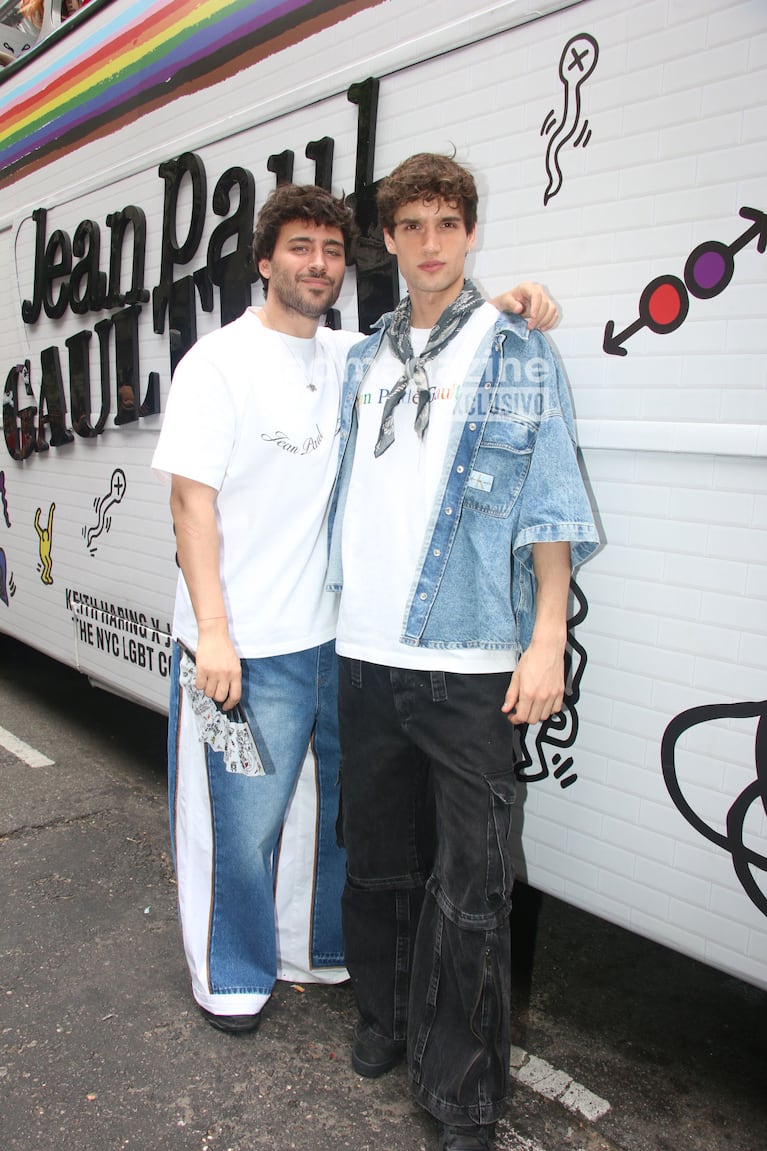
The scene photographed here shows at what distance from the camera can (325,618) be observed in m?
2.27

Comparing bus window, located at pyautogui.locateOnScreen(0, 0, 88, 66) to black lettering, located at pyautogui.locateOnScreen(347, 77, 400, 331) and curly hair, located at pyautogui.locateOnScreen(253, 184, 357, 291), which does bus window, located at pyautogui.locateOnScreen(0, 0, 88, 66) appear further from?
curly hair, located at pyautogui.locateOnScreen(253, 184, 357, 291)

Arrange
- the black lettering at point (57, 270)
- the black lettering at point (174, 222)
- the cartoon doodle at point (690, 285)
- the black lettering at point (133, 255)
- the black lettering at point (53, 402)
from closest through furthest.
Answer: the cartoon doodle at point (690, 285) → the black lettering at point (174, 222) → the black lettering at point (133, 255) → the black lettering at point (57, 270) → the black lettering at point (53, 402)

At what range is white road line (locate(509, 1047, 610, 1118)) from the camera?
2.10 meters

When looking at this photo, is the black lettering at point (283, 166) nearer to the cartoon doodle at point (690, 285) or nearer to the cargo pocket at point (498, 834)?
the cartoon doodle at point (690, 285)

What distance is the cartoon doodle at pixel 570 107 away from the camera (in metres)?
1.93

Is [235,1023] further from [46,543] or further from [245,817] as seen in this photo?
[46,543]

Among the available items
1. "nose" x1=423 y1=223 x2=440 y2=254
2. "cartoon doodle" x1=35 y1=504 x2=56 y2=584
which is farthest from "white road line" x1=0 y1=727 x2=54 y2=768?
"nose" x1=423 y1=223 x2=440 y2=254

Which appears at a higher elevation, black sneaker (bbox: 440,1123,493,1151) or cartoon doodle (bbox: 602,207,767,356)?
cartoon doodle (bbox: 602,207,767,356)

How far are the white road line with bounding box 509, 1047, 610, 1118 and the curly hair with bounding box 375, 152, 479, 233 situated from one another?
192 centimetres

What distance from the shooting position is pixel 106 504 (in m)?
3.64

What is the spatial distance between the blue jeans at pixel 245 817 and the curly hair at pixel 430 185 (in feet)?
3.41

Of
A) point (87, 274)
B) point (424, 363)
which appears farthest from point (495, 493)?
point (87, 274)

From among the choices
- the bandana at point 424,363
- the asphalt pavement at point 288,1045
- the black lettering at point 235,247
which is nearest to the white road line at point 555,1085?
the asphalt pavement at point 288,1045

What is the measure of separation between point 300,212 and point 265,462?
22.2 inches
